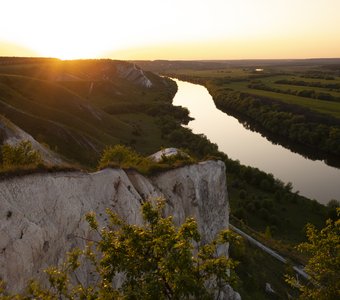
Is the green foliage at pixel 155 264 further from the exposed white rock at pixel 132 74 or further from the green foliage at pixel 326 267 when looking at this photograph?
the exposed white rock at pixel 132 74

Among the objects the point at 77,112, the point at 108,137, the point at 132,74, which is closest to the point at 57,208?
the point at 108,137

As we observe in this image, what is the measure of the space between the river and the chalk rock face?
42.0 metres

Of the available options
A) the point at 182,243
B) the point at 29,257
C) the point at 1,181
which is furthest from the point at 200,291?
the point at 1,181

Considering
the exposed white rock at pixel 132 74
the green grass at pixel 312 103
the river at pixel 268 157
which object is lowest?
the river at pixel 268 157

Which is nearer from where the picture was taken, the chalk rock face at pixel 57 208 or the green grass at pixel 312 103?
the chalk rock face at pixel 57 208

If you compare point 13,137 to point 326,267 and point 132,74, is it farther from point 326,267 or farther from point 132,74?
point 132,74

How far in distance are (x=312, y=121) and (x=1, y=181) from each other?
8903cm

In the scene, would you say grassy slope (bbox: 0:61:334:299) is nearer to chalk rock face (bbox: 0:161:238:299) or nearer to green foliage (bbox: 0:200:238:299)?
chalk rock face (bbox: 0:161:238:299)

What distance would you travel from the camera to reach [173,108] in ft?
386

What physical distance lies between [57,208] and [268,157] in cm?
6872

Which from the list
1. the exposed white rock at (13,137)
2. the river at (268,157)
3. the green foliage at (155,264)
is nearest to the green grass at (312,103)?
the river at (268,157)

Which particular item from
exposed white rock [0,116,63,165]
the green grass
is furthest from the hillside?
the green grass

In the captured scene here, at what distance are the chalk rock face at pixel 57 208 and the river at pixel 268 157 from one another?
41958 mm

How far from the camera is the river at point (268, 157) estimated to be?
6381cm
